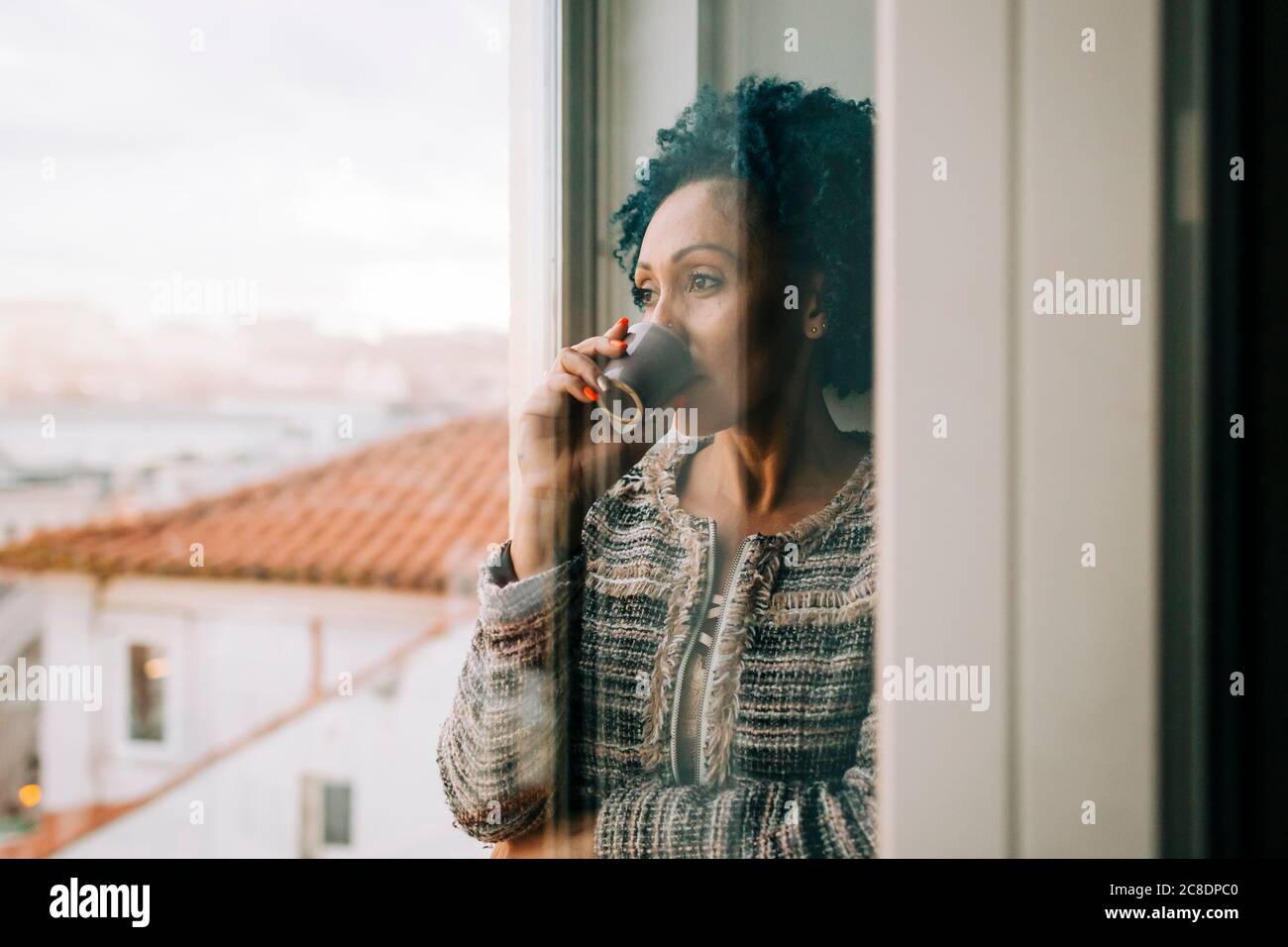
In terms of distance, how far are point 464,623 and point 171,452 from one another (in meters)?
0.29

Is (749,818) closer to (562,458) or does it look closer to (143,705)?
(562,458)

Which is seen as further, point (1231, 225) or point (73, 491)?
point (73, 491)

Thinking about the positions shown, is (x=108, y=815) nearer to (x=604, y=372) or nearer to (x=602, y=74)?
(x=604, y=372)

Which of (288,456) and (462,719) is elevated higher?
(288,456)

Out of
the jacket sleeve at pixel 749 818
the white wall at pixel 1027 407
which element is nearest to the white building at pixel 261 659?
the jacket sleeve at pixel 749 818


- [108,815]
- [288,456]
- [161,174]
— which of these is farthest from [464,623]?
[161,174]

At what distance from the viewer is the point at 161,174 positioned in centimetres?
76

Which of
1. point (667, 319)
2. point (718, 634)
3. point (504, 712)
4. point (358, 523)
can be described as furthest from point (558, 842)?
point (667, 319)

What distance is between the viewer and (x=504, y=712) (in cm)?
80

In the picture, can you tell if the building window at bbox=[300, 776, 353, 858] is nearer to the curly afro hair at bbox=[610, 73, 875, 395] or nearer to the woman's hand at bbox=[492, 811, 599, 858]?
the woman's hand at bbox=[492, 811, 599, 858]

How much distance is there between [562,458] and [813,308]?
254mm

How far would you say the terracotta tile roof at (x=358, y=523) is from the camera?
2.55 ft

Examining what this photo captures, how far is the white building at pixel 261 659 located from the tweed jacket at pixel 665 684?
43 millimetres

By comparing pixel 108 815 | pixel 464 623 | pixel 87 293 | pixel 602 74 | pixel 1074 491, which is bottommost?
pixel 108 815
